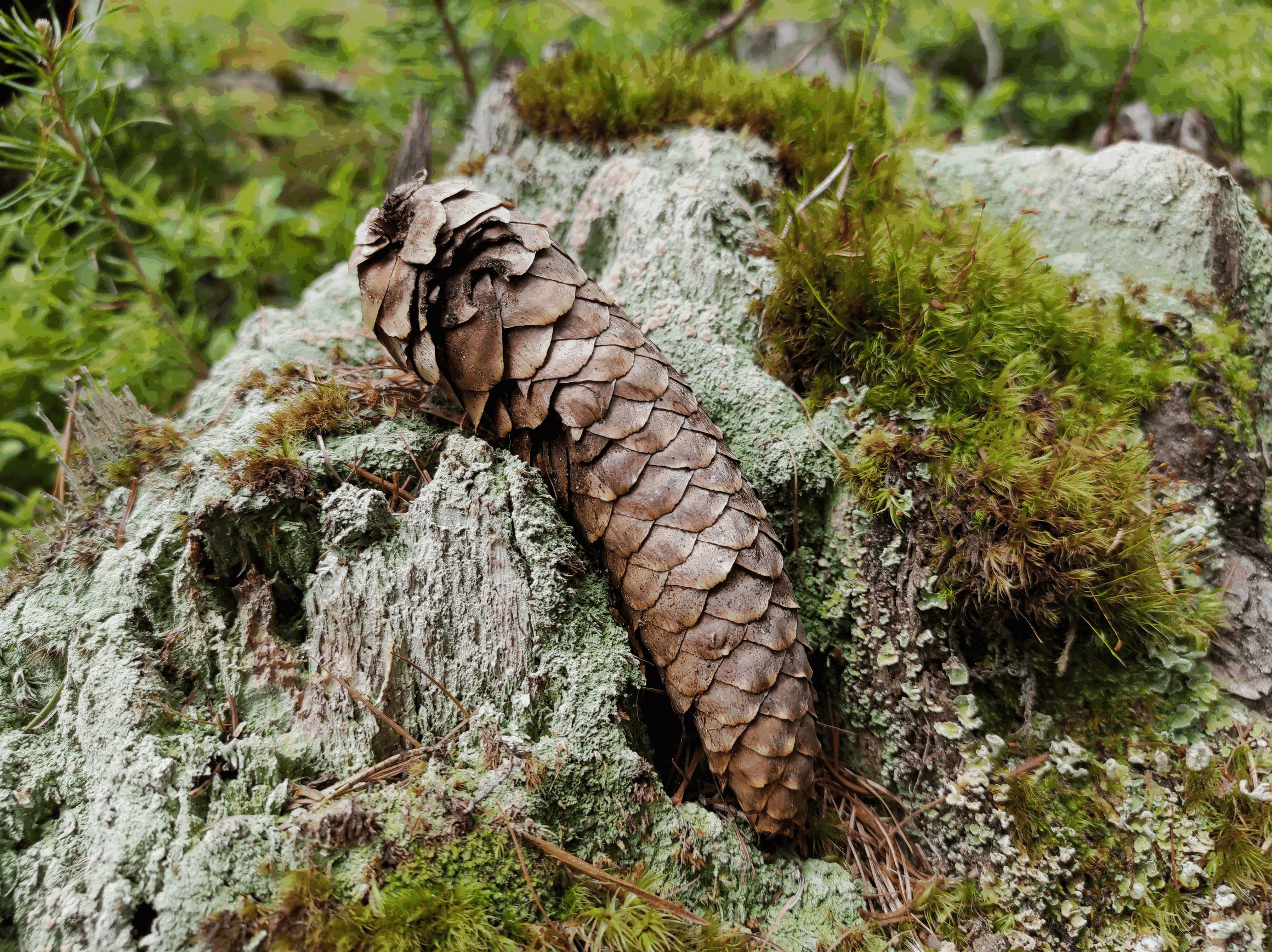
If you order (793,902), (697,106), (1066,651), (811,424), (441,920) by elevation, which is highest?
(697,106)

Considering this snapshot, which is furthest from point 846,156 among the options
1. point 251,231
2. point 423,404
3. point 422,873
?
point 251,231

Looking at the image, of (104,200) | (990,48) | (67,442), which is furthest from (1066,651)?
(990,48)

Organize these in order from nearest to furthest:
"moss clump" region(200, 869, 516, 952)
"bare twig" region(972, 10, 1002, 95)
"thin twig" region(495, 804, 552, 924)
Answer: "moss clump" region(200, 869, 516, 952), "thin twig" region(495, 804, 552, 924), "bare twig" region(972, 10, 1002, 95)

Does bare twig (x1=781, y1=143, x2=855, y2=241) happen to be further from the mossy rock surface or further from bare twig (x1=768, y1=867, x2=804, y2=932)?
bare twig (x1=768, y1=867, x2=804, y2=932)

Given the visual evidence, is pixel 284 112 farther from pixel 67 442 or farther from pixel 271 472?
pixel 271 472

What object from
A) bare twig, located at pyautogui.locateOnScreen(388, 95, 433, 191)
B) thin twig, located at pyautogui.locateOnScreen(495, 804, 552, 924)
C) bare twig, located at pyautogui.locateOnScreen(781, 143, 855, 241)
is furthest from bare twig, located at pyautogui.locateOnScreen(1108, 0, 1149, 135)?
thin twig, located at pyautogui.locateOnScreen(495, 804, 552, 924)

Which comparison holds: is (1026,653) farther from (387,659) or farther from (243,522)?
(243,522)
